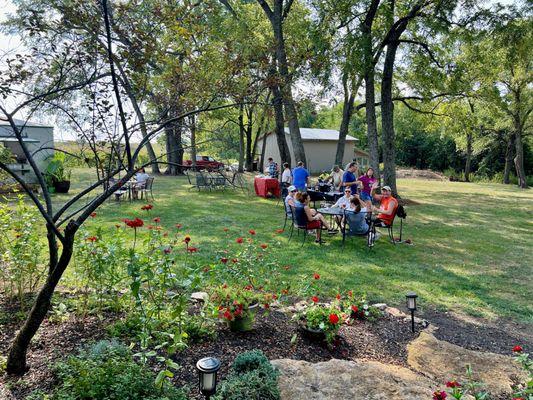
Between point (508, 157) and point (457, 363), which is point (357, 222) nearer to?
point (457, 363)

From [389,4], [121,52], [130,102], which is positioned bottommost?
[130,102]

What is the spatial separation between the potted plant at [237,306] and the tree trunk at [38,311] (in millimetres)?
1246

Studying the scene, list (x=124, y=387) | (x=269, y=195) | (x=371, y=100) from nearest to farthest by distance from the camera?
(x=124, y=387) → (x=371, y=100) → (x=269, y=195)

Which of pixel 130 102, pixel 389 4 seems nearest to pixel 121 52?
pixel 130 102

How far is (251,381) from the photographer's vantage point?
7.46 feet

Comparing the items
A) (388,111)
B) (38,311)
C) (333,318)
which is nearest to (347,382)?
(333,318)

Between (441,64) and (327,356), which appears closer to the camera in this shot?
(327,356)

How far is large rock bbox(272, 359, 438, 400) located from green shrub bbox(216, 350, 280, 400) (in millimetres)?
133

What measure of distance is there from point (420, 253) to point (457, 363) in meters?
4.01

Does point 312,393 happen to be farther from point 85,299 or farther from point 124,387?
point 85,299

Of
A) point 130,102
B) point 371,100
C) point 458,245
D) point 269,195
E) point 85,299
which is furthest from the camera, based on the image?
point 269,195

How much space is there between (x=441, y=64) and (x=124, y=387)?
14.1 m

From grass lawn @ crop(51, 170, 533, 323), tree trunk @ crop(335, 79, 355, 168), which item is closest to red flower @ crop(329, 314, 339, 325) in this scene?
grass lawn @ crop(51, 170, 533, 323)

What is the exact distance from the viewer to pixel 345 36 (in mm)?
11430
